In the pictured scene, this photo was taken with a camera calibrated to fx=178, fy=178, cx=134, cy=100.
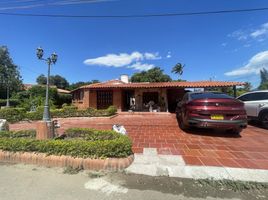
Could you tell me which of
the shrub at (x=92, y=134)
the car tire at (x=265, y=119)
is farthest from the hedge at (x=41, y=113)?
the car tire at (x=265, y=119)

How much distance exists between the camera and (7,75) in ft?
111

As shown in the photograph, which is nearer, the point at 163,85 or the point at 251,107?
the point at 251,107

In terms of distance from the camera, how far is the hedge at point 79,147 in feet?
11.8

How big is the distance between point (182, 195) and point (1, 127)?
5694 millimetres

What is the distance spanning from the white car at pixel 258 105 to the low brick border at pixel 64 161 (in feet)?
21.2

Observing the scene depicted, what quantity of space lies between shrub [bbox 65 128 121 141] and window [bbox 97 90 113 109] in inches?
434

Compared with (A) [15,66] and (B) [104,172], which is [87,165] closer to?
(B) [104,172]

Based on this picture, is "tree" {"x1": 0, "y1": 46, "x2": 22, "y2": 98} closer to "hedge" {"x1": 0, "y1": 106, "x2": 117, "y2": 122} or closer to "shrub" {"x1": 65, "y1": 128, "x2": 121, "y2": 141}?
"hedge" {"x1": 0, "y1": 106, "x2": 117, "y2": 122}

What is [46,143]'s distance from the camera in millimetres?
3932

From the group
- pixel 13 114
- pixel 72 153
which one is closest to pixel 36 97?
pixel 13 114

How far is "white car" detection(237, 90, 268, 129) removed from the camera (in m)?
7.32

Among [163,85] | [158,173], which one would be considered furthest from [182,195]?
[163,85]

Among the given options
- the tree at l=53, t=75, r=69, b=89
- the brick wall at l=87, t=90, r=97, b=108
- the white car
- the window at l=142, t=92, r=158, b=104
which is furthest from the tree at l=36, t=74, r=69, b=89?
the white car

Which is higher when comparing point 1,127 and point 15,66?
point 15,66
